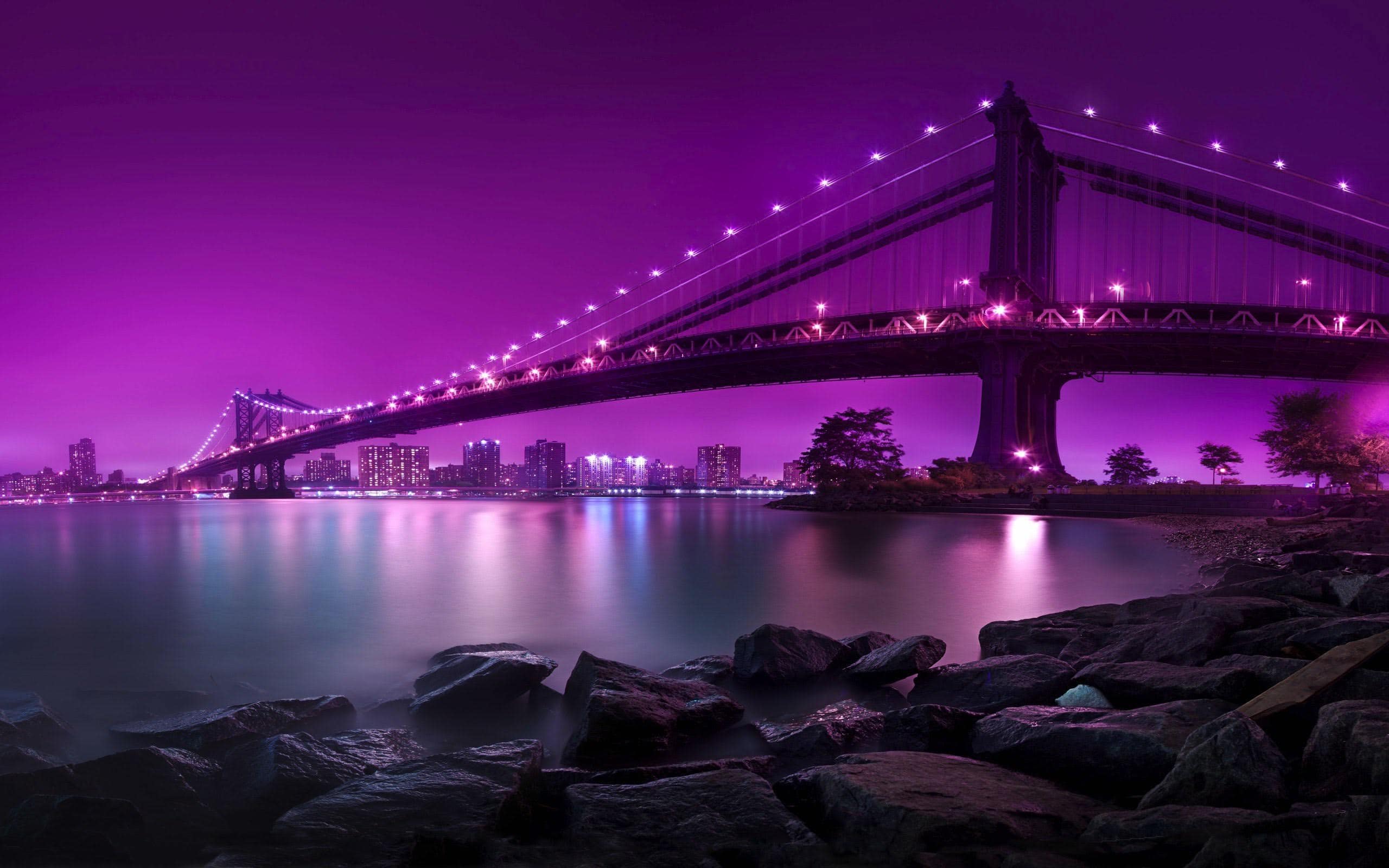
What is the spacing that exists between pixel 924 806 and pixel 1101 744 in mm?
944

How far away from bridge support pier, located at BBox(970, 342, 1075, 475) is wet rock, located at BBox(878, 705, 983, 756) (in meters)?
31.5

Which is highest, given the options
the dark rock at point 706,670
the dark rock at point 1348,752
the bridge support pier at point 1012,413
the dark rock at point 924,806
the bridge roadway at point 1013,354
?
the bridge roadway at point 1013,354

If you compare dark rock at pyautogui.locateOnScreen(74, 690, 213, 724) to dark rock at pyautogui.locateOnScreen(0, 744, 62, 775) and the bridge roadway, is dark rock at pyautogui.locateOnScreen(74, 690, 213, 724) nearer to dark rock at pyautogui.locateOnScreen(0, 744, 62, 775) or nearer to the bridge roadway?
dark rock at pyautogui.locateOnScreen(0, 744, 62, 775)

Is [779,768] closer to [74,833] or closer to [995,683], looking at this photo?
[995,683]

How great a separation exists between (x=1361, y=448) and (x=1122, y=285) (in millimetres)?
19159

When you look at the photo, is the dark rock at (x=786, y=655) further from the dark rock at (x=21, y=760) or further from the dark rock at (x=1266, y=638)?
the dark rock at (x=21, y=760)

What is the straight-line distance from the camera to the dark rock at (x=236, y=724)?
381 cm

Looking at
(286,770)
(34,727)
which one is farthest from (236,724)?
(34,727)

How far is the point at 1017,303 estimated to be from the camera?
34125 mm

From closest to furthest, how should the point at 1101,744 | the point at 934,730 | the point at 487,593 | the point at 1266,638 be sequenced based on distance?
1. the point at 1101,744
2. the point at 934,730
3. the point at 1266,638
4. the point at 487,593

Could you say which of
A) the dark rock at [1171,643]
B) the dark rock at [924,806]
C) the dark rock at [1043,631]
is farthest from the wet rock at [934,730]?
the dark rock at [1043,631]

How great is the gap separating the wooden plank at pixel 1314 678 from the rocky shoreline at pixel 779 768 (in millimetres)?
45

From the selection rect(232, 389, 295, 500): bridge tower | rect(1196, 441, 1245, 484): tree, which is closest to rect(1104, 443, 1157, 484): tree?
rect(1196, 441, 1245, 484): tree

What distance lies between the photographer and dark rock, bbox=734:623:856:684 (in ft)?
16.5
